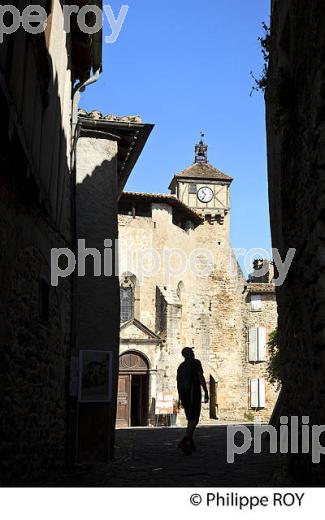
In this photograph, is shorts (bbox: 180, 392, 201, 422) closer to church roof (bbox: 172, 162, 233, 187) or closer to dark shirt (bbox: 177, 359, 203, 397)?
dark shirt (bbox: 177, 359, 203, 397)

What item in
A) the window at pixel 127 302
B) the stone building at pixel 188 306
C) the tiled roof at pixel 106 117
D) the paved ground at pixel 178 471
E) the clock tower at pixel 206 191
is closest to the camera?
the paved ground at pixel 178 471

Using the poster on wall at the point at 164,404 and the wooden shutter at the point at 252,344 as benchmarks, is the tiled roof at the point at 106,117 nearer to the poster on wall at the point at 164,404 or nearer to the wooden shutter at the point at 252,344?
the poster on wall at the point at 164,404

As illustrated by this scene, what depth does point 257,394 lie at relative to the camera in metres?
30.9

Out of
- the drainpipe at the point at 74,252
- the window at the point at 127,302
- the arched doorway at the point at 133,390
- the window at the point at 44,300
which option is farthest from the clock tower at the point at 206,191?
the window at the point at 44,300

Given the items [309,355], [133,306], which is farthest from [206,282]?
[309,355]

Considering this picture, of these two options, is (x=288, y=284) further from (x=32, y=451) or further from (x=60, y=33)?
(x=60, y=33)

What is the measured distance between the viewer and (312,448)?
15.0ft

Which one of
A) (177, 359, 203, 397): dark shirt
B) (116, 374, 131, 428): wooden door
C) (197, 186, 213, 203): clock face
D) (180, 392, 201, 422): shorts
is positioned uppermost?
(197, 186, 213, 203): clock face

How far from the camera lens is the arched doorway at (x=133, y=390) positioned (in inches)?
973

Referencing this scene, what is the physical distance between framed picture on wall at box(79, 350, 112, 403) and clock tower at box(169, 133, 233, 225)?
24748 mm

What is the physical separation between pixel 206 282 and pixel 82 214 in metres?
22.5

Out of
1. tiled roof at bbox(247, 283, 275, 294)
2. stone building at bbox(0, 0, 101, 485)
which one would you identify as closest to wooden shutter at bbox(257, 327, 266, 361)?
tiled roof at bbox(247, 283, 275, 294)

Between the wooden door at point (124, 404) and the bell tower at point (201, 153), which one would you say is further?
the bell tower at point (201, 153)

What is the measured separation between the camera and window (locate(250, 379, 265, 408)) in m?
30.8
